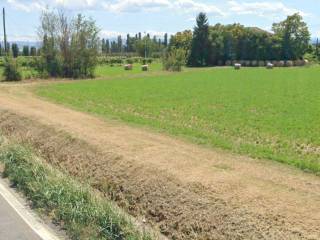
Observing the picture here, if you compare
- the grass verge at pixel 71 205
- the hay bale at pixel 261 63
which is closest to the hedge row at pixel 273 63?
the hay bale at pixel 261 63

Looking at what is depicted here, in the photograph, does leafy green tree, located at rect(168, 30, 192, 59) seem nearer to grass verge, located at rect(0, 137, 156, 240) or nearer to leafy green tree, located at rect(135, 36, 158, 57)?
leafy green tree, located at rect(135, 36, 158, 57)

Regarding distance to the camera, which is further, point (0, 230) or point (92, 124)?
point (92, 124)

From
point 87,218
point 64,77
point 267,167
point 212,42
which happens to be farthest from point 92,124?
point 212,42

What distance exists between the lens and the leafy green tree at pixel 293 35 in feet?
298

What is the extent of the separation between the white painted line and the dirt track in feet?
5.18

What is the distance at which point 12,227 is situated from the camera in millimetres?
7074

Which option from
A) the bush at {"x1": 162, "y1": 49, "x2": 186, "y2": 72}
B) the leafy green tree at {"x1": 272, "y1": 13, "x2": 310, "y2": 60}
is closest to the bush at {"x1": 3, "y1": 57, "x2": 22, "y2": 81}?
the bush at {"x1": 162, "y1": 49, "x2": 186, "y2": 72}

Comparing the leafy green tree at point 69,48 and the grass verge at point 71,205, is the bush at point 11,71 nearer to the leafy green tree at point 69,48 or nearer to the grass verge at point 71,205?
the leafy green tree at point 69,48

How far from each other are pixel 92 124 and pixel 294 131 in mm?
6151

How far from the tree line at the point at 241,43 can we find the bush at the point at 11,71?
4544 cm

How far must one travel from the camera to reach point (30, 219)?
7406mm

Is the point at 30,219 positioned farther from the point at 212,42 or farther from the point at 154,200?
the point at 212,42

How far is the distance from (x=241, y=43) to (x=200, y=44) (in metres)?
8.87

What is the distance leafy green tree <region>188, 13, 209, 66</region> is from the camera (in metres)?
86.7
